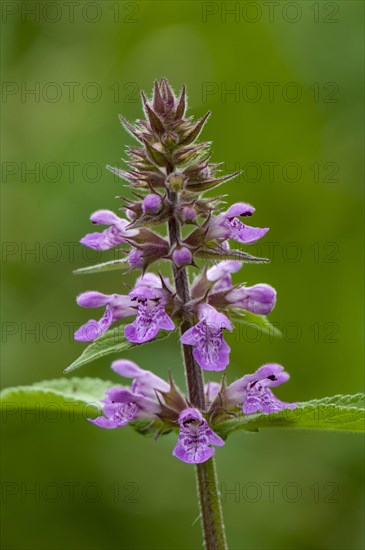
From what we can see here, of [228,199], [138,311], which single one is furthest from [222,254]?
[228,199]

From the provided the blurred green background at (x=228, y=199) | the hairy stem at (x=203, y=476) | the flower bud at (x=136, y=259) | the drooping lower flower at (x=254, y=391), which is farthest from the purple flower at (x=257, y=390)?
the blurred green background at (x=228, y=199)

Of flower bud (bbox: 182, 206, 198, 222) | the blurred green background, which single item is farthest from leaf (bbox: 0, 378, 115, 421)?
the blurred green background

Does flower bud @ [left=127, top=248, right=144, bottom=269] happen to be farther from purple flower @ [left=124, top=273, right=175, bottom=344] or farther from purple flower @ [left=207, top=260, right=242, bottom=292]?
purple flower @ [left=207, top=260, right=242, bottom=292]

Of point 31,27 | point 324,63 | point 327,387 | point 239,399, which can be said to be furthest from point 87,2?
point 239,399

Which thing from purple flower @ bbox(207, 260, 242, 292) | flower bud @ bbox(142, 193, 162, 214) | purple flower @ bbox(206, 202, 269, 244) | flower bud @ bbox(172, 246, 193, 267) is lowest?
purple flower @ bbox(207, 260, 242, 292)

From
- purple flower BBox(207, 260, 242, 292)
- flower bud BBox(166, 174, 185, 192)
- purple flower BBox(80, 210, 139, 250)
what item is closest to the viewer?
flower bud BBox(166, 174, 185, 192)

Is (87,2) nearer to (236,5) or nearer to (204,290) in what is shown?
(236,5)
